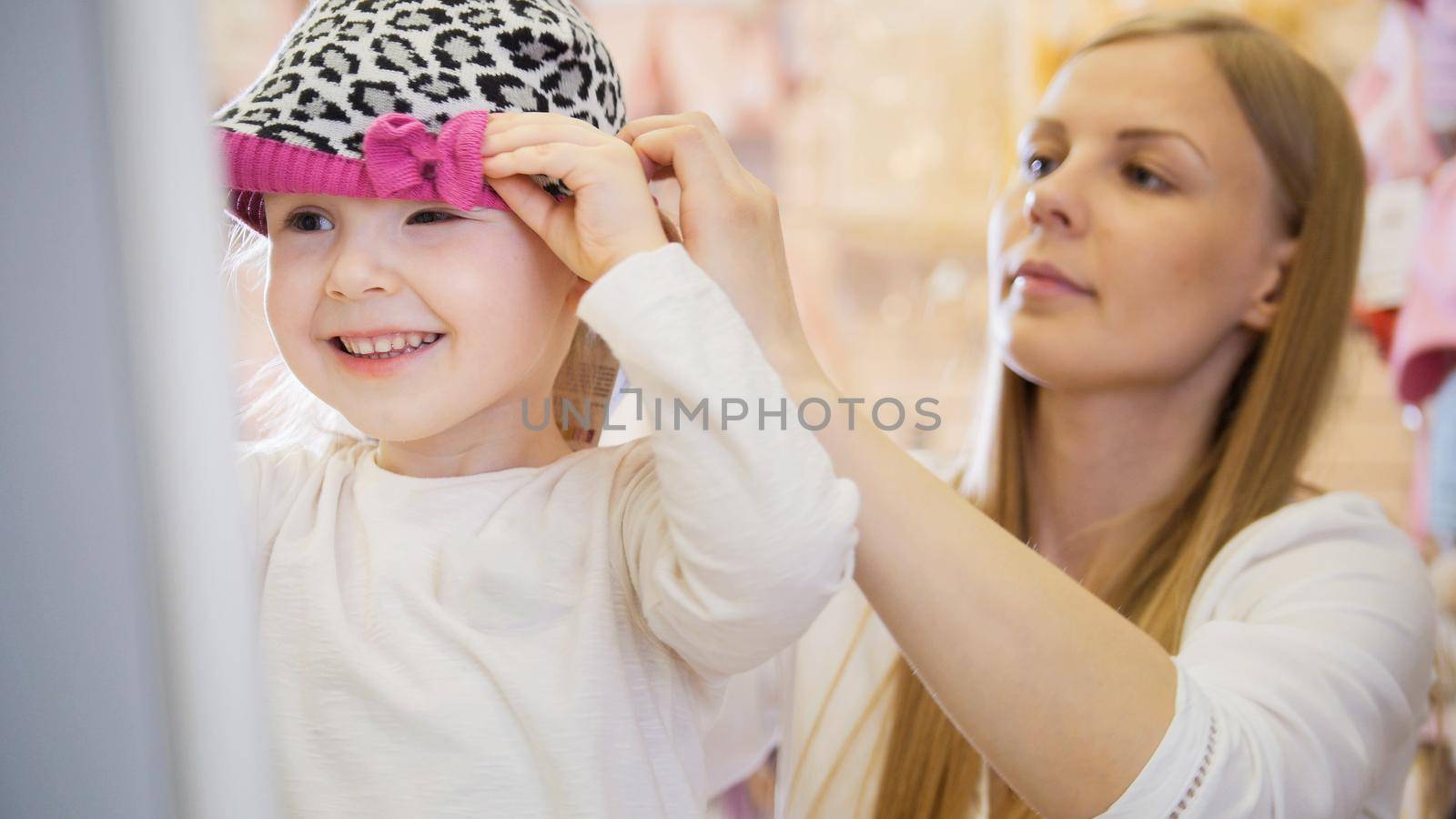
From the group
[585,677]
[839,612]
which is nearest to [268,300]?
[585,677]

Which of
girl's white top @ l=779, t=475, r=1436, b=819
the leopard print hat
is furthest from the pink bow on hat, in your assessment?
girl's white top @ l=779, t=475, r=1436, b=819

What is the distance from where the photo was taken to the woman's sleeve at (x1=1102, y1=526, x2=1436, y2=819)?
59 centimetres

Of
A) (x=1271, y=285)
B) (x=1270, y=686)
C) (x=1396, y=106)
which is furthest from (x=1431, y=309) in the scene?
(x=1270, y=686)

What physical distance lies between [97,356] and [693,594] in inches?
11.3

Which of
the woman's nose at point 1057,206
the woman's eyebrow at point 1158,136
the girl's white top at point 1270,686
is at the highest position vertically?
the woman's eyebrow at point 1158,136

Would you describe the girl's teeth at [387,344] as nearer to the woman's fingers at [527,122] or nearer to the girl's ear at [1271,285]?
the woman's fingers at [527,122]

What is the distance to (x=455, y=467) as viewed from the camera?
67 centimetres

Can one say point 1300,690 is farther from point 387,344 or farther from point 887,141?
point 887,141

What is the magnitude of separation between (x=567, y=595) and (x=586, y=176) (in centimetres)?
23

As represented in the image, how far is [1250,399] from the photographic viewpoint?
3.05 ft

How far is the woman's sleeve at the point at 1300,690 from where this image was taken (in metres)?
0.59

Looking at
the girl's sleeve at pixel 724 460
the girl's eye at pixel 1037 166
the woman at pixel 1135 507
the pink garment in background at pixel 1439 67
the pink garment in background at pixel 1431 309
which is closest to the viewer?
the girl's sleeve at pixel 724 460

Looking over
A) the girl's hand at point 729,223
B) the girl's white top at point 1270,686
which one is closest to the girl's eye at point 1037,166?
the girl's white top at point 1270,686

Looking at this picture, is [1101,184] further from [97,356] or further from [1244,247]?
[97,356]
